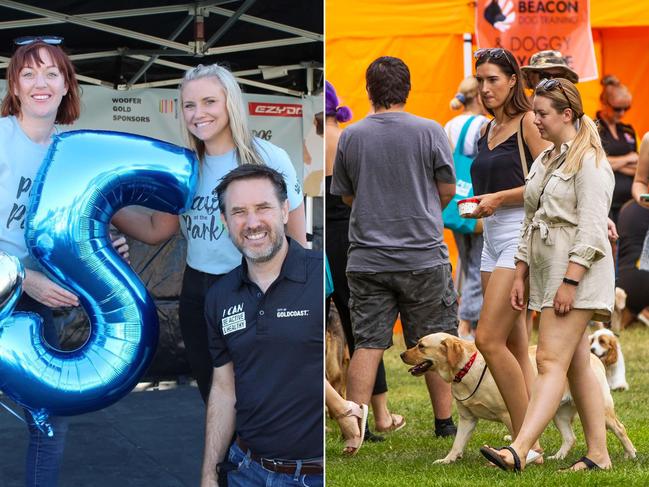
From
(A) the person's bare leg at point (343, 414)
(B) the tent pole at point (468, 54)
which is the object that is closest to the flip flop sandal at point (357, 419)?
(A) the person's bare leg at point (343, 414)

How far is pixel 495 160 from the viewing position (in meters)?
4.43

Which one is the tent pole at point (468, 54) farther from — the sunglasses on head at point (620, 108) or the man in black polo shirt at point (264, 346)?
the man in black polo shirt at point (264, 346)

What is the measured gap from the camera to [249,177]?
2.67 metres

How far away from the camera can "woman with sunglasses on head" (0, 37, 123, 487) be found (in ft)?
8.42

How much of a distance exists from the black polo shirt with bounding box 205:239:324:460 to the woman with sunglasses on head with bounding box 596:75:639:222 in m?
6.49

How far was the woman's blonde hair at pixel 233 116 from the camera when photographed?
2650 mm

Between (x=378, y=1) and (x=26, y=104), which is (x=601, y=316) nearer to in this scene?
(x=26, y=104)

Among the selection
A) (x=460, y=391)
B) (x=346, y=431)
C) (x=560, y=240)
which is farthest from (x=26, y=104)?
(x=460, y=391)

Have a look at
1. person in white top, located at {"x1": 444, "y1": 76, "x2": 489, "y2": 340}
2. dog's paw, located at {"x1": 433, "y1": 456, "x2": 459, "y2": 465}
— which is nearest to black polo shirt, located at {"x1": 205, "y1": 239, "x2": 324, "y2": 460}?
dog's paw, located at {"x1": 433, "y1": 456, "x2": 459, "y2": 465}

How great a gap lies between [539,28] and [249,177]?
20.2ft

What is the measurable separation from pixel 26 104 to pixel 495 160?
2.27 m

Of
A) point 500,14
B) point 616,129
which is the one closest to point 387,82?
point 500,14

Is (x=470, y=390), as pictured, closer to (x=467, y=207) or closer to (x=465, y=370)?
(x=465, y=370)

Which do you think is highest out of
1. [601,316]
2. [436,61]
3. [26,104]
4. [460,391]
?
[436,61]
